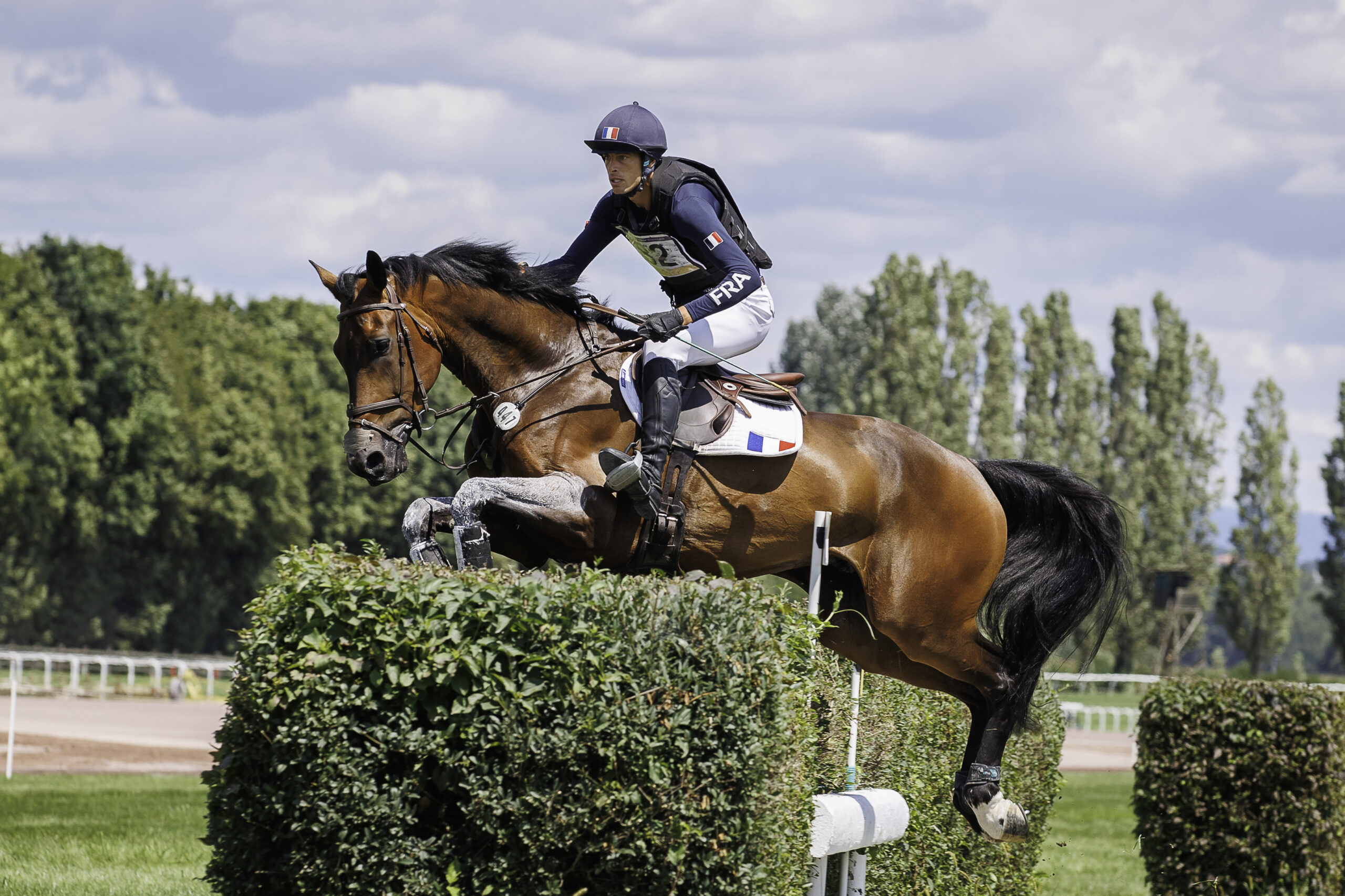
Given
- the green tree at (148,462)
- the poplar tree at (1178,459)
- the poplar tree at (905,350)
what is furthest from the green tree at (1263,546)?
the green tree at (148,462)

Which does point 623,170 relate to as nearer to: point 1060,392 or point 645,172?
point 645,172

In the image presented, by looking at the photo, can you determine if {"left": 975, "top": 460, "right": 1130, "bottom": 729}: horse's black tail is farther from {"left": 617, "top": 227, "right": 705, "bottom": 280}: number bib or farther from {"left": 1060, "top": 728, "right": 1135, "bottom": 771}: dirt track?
{"left": 1060, "top": 728, "right": 1135, "bottom": 771}: dirt track

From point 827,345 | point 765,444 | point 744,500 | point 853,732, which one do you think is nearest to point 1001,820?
point 853,732

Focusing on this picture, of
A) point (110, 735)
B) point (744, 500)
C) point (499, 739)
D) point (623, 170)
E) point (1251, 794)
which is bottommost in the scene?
point (110, 735)

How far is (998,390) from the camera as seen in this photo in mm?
42219

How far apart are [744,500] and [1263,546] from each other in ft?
141

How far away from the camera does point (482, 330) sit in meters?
4.98

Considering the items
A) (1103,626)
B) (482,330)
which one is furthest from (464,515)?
(1103,626)

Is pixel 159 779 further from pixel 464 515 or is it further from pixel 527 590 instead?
pixel 527 590

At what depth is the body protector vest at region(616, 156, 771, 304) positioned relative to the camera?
4930mm

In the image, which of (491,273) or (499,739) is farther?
(491,273)

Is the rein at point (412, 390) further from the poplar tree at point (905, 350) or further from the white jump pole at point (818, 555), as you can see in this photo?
the poplar tree at point (905, 350)

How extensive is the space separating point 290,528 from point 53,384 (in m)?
8.27

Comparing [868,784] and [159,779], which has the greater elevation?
[868,784]
